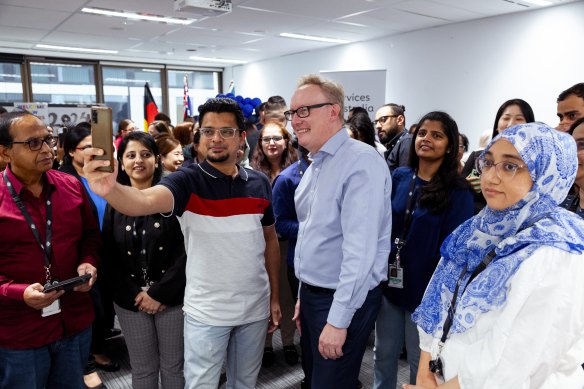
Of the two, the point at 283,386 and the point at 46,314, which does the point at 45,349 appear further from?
the point at 283,386

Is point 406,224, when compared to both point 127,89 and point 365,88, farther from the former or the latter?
point 127,89

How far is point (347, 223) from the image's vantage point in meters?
1.46

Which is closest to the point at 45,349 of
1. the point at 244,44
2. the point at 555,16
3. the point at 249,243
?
the point at 249,243

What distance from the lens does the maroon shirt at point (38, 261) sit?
1.55 meters

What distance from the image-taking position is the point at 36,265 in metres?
1.59

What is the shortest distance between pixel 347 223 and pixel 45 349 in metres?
1.30

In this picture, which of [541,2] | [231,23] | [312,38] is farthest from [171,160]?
[312,38]

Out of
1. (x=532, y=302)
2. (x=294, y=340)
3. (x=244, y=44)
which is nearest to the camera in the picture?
(x=532, y=302)

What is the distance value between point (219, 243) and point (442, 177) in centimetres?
109

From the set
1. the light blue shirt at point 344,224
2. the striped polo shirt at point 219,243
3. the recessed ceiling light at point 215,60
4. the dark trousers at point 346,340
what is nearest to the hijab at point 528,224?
the light blue shirt at point 344,224

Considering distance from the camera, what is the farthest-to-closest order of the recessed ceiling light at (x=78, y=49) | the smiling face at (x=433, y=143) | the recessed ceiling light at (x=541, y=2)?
1. the recessed ceiling light at (x=78, y=49)
2. the recessed ceiling light at (x=541, y=2)
3. the smiling face at (x=433, y=143)

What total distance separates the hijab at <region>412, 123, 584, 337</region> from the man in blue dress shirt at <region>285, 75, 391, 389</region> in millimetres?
392

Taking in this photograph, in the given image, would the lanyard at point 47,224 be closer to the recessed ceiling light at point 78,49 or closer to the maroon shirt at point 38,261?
the maroon shirt at point 38,261

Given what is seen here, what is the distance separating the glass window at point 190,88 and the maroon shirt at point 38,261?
Result: 388 inches
